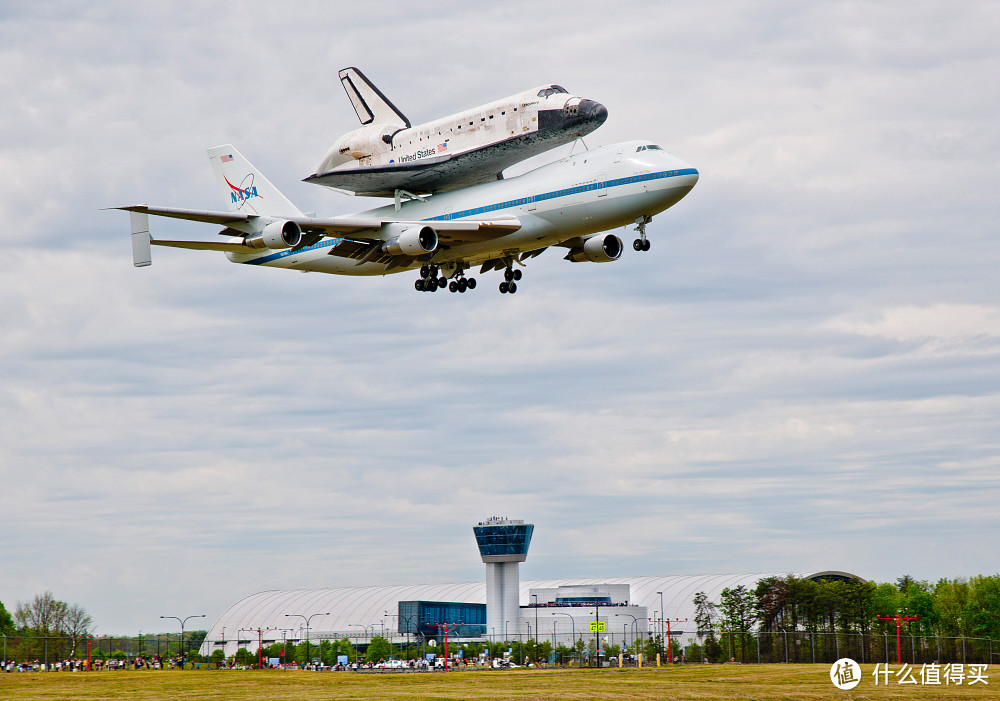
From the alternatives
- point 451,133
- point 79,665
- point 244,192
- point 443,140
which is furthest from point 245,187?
point 79,665

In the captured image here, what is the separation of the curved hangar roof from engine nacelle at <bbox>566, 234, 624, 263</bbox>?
10010cm

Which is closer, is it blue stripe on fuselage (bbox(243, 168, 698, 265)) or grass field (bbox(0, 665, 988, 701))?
grass field (bbox(0, 665, 988, 701))

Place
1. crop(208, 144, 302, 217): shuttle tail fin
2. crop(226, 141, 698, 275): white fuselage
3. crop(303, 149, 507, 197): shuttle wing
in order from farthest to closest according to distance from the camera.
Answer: crop(208, 144, 302, 217): shuttle tail fin → crop(303, 149, 507, 197): shuttle wing → crop(226, 141, 698, 275): white fuselage

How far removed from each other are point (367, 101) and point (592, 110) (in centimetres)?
1628

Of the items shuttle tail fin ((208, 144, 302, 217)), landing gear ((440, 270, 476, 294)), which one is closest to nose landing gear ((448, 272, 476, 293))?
landing gear ((440, 270, 476, 294))

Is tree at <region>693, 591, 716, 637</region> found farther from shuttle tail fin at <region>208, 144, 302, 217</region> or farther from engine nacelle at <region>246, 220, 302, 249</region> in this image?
engine nacelle at <region>246, 220, 302, 249</region>

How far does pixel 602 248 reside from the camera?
58.2 m

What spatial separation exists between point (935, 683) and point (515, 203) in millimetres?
32991

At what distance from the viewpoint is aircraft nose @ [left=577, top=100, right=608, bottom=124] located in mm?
52500

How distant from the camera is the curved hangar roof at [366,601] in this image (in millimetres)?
156000

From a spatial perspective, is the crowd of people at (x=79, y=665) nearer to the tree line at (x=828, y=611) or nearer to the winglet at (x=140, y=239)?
the winglet at (x=140, y=239)

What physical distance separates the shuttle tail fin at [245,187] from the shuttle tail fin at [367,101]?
9.24m

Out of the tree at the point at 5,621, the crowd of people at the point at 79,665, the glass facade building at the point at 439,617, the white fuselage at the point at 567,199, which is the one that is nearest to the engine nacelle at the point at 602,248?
the white fuselage at the point at 567,199

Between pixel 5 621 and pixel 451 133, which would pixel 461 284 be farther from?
pixel 5 621
